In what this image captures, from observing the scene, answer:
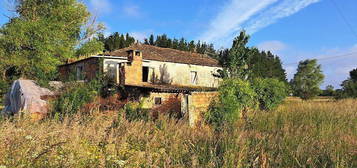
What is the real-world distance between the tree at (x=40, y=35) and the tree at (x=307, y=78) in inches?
1669

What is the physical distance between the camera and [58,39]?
79.5 feet

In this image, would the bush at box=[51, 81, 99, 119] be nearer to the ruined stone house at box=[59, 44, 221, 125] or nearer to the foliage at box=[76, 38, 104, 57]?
the ruined stone house at box=[59, 44, 221, 125]

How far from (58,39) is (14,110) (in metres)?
10.8

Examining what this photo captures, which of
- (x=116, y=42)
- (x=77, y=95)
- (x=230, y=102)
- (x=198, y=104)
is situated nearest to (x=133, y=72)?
(x=77, y=95)

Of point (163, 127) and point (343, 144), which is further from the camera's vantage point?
point (163, 127)

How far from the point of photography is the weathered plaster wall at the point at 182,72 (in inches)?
940

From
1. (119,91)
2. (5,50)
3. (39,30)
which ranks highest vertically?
(39,30)

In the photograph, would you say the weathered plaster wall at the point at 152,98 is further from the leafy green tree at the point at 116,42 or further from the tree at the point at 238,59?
the leafy green tree at the point at 116,42

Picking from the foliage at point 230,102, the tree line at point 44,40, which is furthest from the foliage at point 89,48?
the foliage at point 230,102

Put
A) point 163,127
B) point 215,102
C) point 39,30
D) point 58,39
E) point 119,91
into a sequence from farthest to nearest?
1. point 58,39
2. point 39,30
3. point 119,91
4. point 215,102
5. point 163,127

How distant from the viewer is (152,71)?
23578 mm

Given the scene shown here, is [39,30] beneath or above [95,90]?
above

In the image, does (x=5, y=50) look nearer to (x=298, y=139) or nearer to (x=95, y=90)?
(x=95, y=90)

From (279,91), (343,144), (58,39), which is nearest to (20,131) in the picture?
(343,144)
